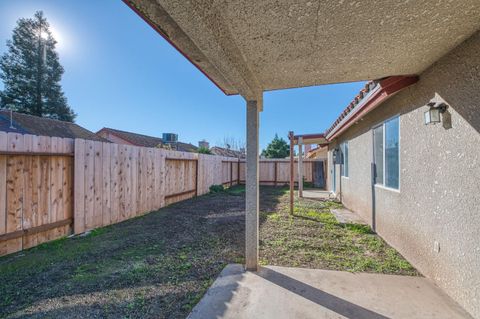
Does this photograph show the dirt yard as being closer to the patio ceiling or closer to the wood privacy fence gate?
the wood privacy fence gate

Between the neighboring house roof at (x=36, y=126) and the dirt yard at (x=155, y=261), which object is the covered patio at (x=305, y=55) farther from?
the neighboring house roof at (x=36, y=126)

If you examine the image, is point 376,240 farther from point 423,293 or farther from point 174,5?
point 174,5

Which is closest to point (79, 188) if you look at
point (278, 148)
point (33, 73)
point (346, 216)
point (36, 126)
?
point (346, 216)

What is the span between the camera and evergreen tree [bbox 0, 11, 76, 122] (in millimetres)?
20891

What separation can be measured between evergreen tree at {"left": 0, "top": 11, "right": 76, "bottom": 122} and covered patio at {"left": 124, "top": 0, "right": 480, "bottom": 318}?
26.2 meters

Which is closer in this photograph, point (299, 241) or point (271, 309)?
point (271, 309)

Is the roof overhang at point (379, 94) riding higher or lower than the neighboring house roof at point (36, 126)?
lower

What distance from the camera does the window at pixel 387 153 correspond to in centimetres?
401

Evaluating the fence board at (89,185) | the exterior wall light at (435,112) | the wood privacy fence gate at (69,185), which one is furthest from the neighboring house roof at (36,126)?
the exterior wall light at (435,112)

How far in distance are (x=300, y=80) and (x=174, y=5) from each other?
2.10 m

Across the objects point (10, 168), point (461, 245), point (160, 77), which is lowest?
point (461, 245)

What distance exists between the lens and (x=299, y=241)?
4426mm

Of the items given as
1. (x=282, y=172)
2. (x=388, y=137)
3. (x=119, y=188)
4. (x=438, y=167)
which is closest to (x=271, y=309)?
(x=438, y=167)

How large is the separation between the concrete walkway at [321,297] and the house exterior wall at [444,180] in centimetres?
34
